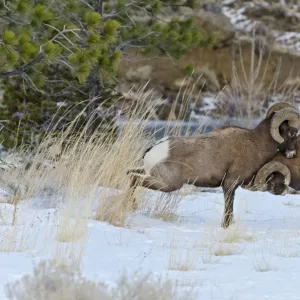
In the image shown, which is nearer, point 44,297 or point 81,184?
point 44,297

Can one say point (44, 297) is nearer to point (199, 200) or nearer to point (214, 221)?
point (214, 221)

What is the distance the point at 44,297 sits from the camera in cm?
395

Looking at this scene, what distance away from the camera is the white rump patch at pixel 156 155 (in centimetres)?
785

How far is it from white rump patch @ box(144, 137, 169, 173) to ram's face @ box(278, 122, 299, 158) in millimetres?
1346

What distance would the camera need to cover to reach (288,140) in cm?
834

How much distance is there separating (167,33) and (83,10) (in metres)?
1.36

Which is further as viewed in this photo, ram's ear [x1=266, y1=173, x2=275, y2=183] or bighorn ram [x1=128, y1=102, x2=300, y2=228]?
ram's ear [x1=266, y1=173, x2=275, y2=183]

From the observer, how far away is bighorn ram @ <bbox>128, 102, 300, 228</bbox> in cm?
789

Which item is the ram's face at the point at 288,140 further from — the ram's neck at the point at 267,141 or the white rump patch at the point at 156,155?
the white rump patch at the point at 156,155

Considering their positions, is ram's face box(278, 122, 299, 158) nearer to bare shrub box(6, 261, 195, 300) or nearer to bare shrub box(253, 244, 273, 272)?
bare shrub box(253, 244, 273, 272)

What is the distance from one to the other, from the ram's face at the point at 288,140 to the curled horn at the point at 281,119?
96 mm

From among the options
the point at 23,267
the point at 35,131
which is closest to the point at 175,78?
the point at 35,131

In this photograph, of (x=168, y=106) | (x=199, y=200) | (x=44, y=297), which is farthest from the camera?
(x=168, y=106)

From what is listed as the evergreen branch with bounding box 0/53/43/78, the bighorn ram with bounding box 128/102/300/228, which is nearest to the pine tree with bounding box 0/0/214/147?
the evergreen branch with bounding box 0/53/43/78
